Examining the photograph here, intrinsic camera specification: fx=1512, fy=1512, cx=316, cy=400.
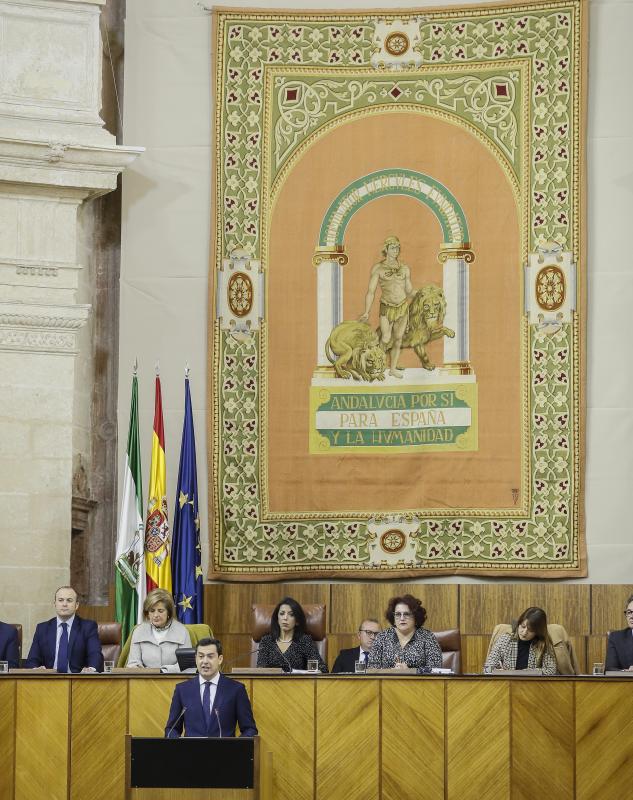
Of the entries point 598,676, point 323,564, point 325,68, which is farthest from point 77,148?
point 598,676

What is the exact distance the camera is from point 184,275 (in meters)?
10.1

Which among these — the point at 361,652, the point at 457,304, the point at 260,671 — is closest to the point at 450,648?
the point at 361,652

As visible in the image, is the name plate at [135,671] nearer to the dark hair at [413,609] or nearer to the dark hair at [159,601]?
the dark hair at [159,601]

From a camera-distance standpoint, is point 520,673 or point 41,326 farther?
point 41,326

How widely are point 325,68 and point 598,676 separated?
488 centimetres

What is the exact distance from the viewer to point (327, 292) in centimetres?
→ 1011

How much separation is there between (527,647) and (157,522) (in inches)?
101

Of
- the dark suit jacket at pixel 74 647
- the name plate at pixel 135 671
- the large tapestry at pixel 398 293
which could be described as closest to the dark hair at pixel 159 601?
the dark suit jacket at pixel 74 647

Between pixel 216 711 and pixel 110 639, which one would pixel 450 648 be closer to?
pixel 110 639

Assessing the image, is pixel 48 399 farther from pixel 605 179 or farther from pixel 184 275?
pixel 605 179

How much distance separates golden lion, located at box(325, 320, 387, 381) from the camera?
10.0m

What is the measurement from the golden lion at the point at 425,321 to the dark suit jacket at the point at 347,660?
230 cm

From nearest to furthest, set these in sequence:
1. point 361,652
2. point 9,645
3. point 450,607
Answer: point 9,645, point 361,652, point 450,607

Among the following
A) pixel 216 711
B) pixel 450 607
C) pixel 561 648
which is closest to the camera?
pixel 216 711
